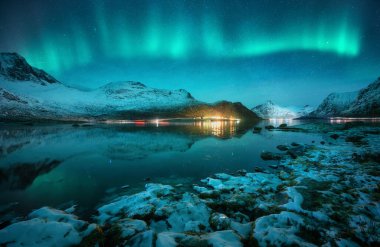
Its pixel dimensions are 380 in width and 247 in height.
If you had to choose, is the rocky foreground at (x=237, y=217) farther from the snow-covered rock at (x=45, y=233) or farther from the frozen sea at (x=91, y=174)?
the frozen sea at (x=91, y=174)

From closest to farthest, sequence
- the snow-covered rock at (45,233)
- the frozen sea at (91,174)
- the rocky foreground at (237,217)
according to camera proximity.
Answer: the snow-covered rock at (45,233) → the rocky foreground at (237,217) → the frozen sea at (91,174)

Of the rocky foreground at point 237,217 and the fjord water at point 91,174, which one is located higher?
the rocky foreground at point 237,217

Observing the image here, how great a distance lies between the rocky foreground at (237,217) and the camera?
648 centimetres

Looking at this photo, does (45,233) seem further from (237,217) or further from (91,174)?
(91,174)

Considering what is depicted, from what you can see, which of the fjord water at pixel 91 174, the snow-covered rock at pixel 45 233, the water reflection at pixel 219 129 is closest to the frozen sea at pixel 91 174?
the fjord water at pixel 91 174

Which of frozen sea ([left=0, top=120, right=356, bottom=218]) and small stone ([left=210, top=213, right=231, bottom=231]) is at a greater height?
small stone ([left=210, top=213, right=231, bottom=231])

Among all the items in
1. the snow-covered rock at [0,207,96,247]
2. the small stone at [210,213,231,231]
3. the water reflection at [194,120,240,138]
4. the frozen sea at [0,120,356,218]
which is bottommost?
the frozen sea at [0,120,356,218]

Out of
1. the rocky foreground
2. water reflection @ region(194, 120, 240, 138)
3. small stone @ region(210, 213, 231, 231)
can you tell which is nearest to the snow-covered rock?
the rocky foreground

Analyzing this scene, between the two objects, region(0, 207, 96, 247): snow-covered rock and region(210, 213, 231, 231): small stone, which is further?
region(210, 213, 231, 231): small stone

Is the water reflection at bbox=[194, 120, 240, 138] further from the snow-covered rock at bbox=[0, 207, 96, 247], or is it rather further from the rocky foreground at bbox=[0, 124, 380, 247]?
the snow-covered rock at bbox=[0, 207, 96, 247]

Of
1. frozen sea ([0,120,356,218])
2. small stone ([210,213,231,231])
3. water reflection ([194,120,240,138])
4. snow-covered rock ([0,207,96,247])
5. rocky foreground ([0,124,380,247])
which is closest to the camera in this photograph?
snow-covered rock ([0,207,96,247])

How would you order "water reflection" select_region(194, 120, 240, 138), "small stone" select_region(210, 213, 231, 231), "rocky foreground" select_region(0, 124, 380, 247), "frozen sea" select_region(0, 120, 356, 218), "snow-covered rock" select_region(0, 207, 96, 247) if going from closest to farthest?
"snow-covered rock" select_region(0, 207, 96, 247) < "rocky foreground" select_region(0, 124, 380, 247) < "small stone" select_region(210, 213, 231, 231) < "frozen sea" select_region(0, 120, 356, 218) < "water reflection" select_region(194, 120, 240, 138)

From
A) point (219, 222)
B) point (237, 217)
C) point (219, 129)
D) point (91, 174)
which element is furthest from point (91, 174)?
point (219, 129)

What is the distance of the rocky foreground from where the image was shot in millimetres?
6480
